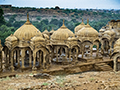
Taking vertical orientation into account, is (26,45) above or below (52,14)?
below

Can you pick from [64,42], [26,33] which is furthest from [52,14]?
[26,33]

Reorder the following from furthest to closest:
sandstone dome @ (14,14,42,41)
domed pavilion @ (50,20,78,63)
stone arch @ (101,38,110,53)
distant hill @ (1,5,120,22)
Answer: distant hill @ (1,5,120,22), stone arch @ (101,38,110,53), domed pavilion @ (50,20,78,63), sandstone dome @ (14,14,42,41)

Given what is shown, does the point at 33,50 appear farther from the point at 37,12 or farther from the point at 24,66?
the point at 37,12

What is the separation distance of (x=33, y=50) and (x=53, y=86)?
880 centimetres

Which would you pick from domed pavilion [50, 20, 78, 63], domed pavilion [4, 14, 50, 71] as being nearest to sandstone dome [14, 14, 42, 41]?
domed pavilion [4, 14, 50, 71]

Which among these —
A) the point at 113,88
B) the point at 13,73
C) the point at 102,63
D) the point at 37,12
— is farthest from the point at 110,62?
the point at 37,12

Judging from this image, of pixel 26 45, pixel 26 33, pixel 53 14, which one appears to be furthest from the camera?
pixel 53 14

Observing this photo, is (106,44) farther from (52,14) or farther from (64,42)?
(52,14)

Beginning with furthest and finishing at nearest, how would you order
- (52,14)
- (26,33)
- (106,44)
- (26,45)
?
(52,14)
(106,44)
(26,33)
(26,45)

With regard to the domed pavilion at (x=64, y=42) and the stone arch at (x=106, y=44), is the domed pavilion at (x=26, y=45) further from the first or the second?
the stone arch at (x=106, y=44)

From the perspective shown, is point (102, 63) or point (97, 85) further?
point (102, 63)

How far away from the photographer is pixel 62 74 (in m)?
21.2

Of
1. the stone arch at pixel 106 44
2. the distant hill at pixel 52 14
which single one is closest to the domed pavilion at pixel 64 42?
the stone arch at pixel 106 44

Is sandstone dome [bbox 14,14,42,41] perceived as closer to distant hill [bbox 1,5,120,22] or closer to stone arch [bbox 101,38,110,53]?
stone arch [bbox 101,38,110,53]
